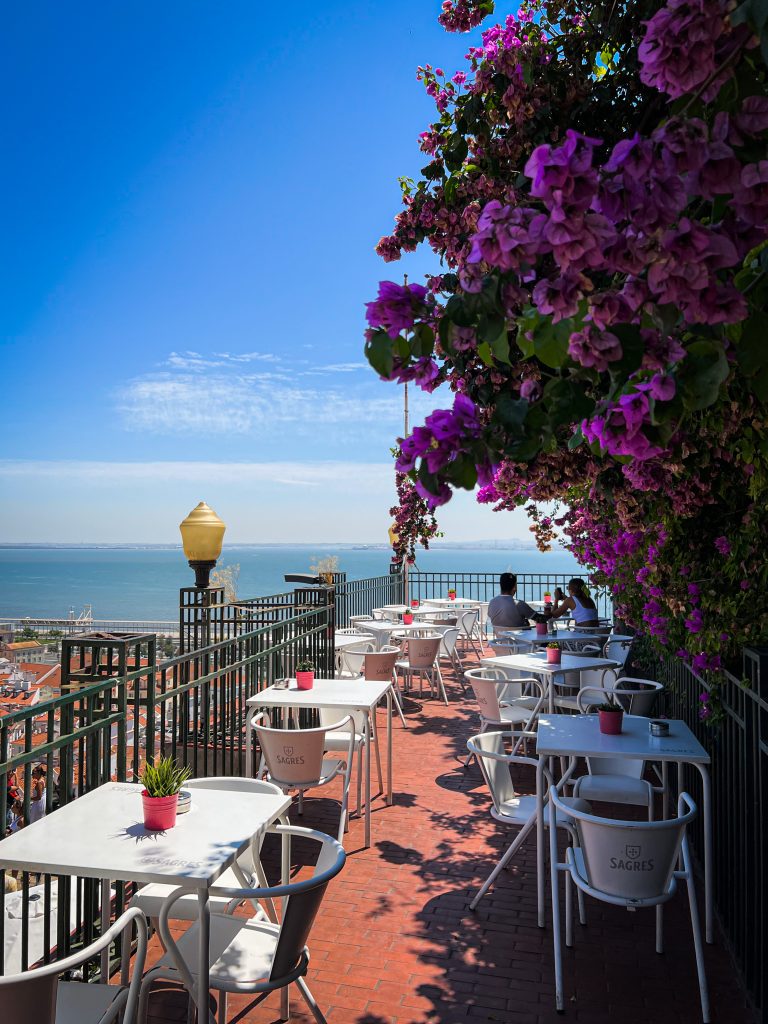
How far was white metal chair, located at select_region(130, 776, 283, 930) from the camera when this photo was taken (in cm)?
278

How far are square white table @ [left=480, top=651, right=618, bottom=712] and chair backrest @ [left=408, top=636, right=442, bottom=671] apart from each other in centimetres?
158

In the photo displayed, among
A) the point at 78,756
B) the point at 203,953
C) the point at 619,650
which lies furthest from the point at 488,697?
the point at 203,953

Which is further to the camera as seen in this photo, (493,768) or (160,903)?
(493,768)

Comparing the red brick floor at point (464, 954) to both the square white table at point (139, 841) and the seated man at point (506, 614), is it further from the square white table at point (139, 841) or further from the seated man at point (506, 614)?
the seated man at point (506, 614)

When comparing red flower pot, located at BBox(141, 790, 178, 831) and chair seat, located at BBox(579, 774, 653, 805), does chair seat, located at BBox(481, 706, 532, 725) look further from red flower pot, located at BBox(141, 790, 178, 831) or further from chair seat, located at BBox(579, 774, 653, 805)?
red flower pot, located at BBox(141, 790, 178, 831)

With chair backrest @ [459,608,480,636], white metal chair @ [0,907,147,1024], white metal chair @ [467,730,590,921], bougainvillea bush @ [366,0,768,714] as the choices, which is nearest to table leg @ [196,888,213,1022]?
A: white metal chair @ [0,907,147,1024]

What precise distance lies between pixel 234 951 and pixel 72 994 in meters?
0.55

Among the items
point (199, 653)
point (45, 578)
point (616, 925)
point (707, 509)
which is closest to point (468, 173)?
point (707, 509)

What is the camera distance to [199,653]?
4.33 m

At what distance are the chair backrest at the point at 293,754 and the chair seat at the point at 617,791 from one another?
1.59 m

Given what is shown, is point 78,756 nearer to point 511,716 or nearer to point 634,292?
point 634,292

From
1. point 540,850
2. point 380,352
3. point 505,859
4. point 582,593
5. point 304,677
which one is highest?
point 380,352

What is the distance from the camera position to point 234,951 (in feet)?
8.50

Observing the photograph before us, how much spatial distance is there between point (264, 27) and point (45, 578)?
13341cm
